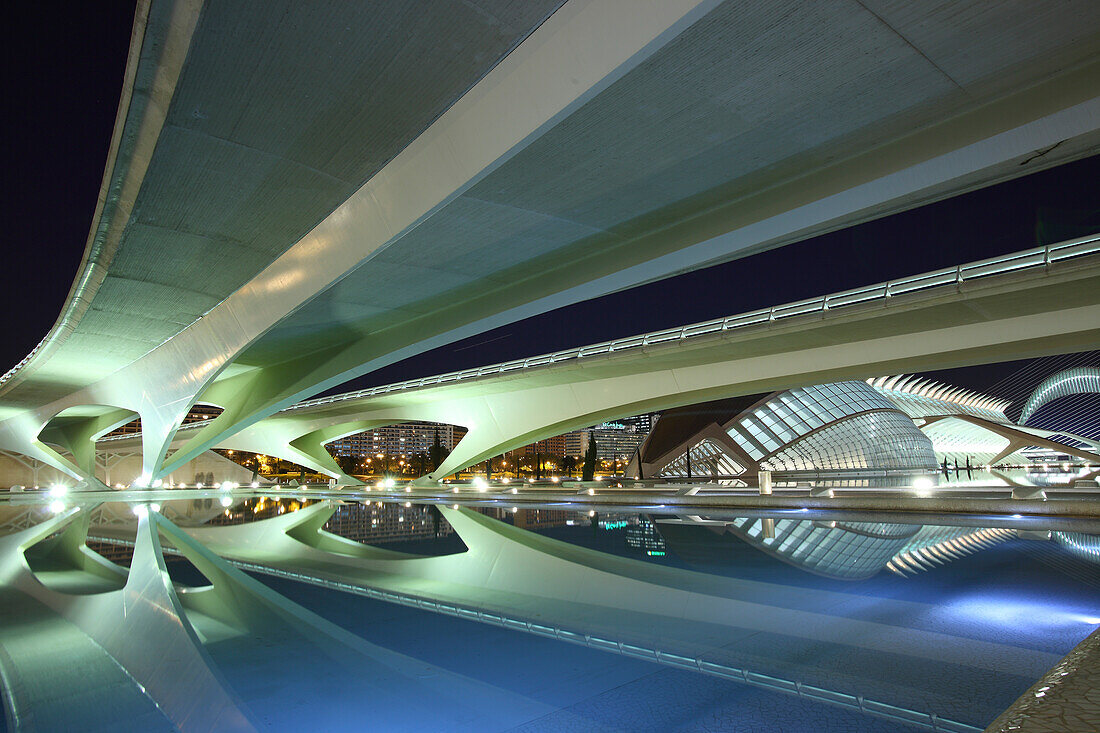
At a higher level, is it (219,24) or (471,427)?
(219,24)

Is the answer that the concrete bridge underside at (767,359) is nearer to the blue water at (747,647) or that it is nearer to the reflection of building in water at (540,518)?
the reflection of building in water at (540,518)

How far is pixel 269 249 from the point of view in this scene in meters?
12.5

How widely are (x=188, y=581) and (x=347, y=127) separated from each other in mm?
5628

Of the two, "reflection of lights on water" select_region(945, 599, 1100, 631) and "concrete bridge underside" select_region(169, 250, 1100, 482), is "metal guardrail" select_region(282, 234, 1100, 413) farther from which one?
"reflection of lights on water" select_region(945, 599, 1100, 631)

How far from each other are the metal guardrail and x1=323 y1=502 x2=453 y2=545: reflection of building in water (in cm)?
935

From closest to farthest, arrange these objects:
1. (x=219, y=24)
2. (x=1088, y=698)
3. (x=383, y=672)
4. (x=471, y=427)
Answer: (x=1088, y=698), (x=383, y=672), (x=219, y=24), (x=471, y=427)

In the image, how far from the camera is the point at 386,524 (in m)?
13.1

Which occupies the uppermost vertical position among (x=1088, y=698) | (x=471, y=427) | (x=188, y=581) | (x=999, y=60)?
(x=999, y=60)

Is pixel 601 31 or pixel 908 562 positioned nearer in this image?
pixel 601 31

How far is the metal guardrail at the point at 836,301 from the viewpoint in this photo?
548 inches

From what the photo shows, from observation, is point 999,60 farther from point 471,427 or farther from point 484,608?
point 471,427

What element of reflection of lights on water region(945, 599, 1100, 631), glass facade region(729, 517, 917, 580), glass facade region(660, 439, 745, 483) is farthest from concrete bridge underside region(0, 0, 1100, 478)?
glass facade region(660, 439, 745, 483)

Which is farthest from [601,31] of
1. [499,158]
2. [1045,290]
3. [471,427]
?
[471,427]

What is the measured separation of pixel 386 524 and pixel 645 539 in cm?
592
